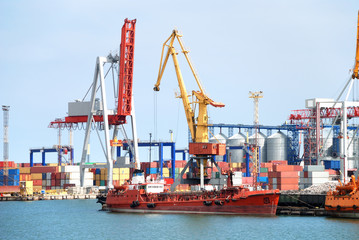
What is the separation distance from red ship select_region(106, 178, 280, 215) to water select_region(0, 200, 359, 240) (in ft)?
4.02

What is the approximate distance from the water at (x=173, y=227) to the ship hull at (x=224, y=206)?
104cm

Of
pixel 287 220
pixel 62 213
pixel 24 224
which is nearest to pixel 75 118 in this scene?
pixel 62 213

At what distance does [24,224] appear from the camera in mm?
70750

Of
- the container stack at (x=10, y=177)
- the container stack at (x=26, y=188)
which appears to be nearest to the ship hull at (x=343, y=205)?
the container stack at (x=26, y=188)

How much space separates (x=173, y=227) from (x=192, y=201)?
32.1ft

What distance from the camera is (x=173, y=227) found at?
206 feet

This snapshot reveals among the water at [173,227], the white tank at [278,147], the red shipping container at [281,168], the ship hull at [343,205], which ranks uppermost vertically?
the white tank at [278,147]

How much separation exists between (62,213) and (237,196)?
982 inches

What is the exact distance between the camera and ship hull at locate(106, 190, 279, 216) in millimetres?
68500

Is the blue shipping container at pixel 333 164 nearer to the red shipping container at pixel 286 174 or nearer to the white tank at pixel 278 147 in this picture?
the white tank at pixel 278 147

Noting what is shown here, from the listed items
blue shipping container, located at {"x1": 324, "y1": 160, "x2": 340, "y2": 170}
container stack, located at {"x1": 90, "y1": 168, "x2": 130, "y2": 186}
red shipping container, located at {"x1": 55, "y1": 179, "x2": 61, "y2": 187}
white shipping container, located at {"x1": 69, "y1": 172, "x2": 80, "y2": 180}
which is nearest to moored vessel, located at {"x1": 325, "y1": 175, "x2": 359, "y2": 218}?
blue shipping container, located at {"x1": 324, "y1": 160, "x2": 340, "y2": 170}

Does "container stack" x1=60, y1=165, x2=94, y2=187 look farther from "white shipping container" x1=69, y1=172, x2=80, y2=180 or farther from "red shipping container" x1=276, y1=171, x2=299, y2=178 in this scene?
"red shipping container" x1=276, y1=171, x2=299, y2=178

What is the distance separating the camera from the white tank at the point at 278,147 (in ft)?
526

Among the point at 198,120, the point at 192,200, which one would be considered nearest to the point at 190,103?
the point at 198,120
